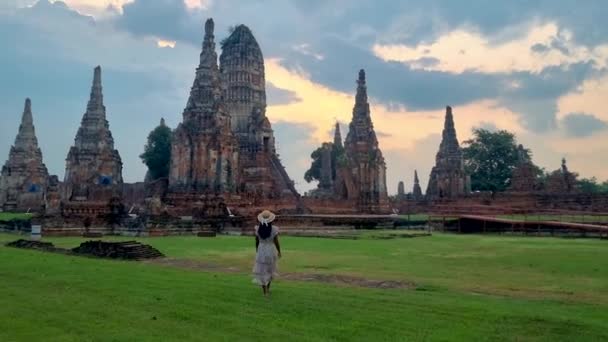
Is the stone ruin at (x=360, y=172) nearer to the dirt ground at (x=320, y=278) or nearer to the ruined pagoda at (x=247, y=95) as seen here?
the ruined pagoda at (x=247, y=95)

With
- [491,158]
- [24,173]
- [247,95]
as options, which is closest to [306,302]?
[24,173]

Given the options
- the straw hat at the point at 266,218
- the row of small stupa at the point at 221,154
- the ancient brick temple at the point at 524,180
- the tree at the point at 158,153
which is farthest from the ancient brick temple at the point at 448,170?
the straw hat at the point at 266,218

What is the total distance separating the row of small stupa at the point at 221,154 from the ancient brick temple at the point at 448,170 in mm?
103

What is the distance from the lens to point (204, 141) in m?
40.2

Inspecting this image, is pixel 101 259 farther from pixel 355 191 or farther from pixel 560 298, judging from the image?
pixel 355 191

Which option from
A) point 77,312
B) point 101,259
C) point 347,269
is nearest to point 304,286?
point 347,269

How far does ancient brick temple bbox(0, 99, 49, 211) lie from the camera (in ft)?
178

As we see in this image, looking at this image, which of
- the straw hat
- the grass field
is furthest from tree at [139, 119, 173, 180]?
the straw hat

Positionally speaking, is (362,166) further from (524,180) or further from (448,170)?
(524,180)

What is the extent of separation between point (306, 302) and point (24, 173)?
5466 cm

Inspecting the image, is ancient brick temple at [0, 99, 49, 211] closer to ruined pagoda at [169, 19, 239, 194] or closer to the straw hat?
ruined pagoda at [169, 19, 239, 194]

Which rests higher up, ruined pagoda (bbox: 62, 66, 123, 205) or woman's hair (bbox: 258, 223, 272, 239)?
ruined pagoda (bbox: 62, 66, 123, 205)

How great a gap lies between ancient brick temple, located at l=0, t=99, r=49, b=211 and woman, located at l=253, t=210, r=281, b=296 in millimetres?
48811

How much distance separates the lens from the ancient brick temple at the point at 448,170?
5919 cm
